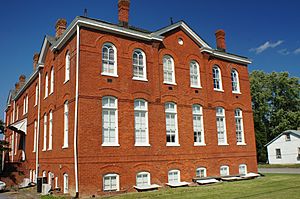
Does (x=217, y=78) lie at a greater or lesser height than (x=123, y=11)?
lesser

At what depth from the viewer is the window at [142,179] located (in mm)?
17392

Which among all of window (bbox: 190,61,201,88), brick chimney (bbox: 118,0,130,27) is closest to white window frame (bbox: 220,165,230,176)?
window (bbox: 190,61,201,88)

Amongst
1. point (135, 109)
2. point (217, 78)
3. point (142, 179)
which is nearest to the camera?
point (142, 179)

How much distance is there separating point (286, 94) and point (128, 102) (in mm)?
46911

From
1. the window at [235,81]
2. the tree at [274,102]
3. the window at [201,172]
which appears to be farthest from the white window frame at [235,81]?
the tree at [274,102]

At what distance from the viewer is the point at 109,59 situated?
58.6ft

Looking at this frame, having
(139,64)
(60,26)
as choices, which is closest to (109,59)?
(139,64)

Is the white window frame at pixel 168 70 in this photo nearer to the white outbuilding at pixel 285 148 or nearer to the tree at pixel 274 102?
the white outbuilding at pixel 285 148

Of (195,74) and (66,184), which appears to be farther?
(195,74)

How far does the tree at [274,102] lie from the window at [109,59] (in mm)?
41065

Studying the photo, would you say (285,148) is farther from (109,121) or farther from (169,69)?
(109,121)

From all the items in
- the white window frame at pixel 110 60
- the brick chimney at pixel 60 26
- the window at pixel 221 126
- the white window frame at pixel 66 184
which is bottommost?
the white window frame at pixel 66 184

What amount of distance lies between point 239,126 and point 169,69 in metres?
8.06

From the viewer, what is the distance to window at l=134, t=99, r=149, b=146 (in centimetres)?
Result: 1803
